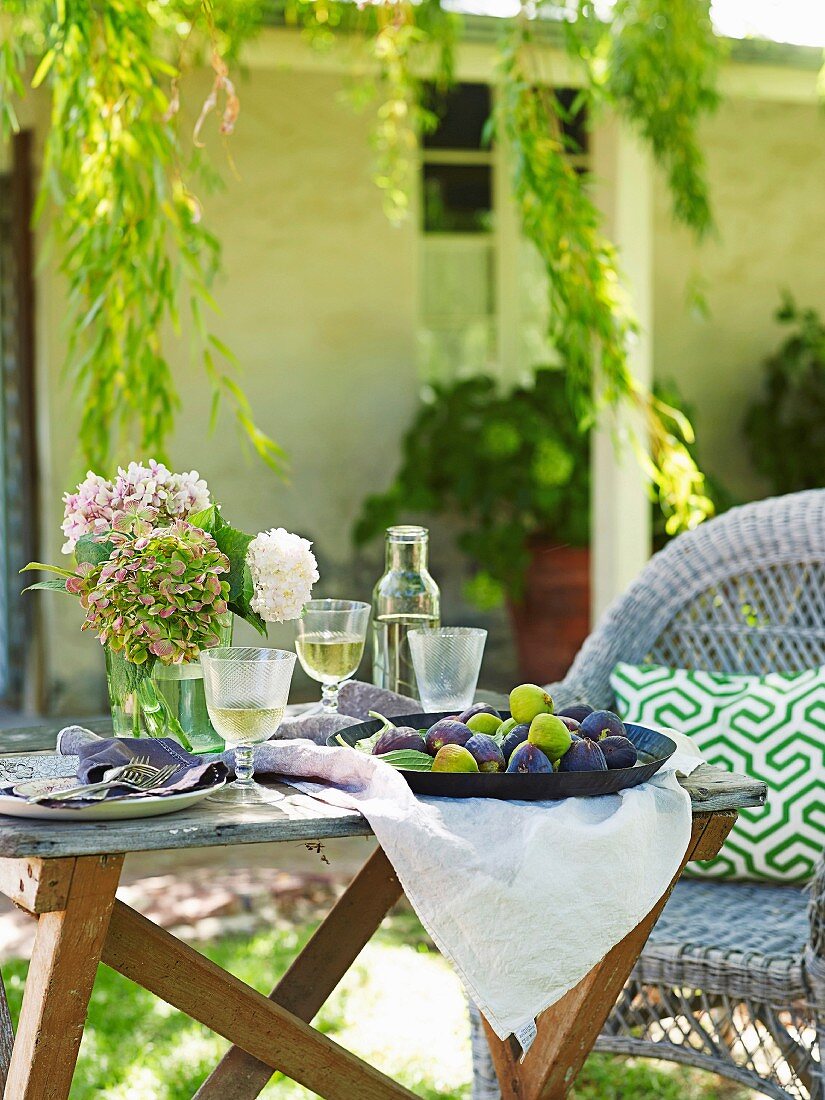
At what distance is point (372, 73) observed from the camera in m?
4.64

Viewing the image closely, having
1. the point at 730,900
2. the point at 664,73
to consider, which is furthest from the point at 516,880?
the point at 664,73

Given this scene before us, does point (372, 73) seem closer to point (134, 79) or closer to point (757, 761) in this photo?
point (134, 79)

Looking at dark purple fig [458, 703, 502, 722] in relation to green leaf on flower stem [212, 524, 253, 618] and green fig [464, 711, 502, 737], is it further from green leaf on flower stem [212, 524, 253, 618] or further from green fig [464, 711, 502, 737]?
green leaf on flower stem [212, 524, 253, 618]

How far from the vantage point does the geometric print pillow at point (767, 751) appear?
2.21 meters

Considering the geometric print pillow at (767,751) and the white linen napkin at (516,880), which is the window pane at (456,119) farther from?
the white linen napkin at (516,880)

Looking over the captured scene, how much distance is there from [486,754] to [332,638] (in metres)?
0.34

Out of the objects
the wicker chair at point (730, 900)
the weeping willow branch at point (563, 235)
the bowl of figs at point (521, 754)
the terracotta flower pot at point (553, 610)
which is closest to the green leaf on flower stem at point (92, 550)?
the bowl of figs at point (521, 754)

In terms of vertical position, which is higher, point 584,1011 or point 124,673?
point 124,673

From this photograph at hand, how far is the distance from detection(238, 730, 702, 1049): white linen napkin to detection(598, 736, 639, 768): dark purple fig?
6cm

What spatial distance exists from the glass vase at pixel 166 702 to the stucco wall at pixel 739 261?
13.2 feet

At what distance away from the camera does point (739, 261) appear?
219 inches

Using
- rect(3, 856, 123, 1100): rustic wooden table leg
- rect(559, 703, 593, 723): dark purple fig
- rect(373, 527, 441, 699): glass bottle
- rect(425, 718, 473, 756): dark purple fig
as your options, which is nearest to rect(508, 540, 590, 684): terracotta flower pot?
rect(373, 527, 441, 699): glass bottle

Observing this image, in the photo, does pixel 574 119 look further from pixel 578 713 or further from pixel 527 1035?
pixel 527 1035

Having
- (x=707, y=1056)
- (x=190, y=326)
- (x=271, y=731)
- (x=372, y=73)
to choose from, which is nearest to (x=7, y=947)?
(x=707, y=1056)
